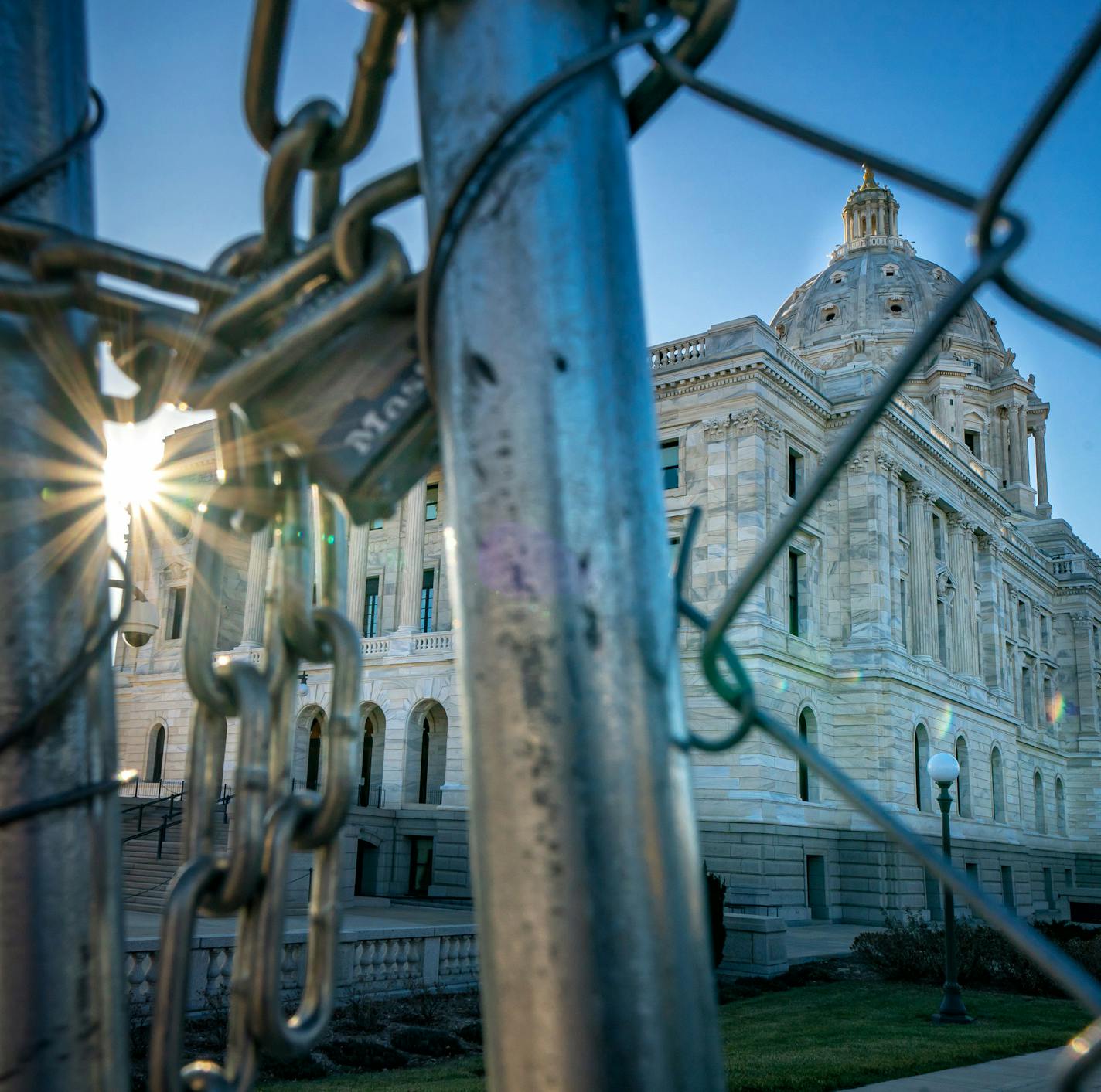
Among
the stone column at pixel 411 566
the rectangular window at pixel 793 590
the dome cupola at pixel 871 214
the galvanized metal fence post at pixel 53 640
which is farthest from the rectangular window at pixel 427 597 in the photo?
the dome cupola at pixel 871 214

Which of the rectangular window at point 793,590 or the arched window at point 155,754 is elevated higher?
the rectangular window at point 793,590

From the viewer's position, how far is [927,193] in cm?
138

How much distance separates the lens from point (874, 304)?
80000 mm

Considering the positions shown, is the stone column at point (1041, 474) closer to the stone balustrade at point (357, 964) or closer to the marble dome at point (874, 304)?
the marble dome at point (874, 304)

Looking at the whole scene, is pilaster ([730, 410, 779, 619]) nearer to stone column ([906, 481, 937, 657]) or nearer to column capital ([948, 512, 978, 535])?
stone column ([906, 481, 937, 657])

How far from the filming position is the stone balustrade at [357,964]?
1244cm

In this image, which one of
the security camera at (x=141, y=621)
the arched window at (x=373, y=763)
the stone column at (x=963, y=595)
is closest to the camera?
the security camera at (x=141, y=621)

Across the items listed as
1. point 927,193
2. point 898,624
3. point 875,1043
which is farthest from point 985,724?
point 927,193

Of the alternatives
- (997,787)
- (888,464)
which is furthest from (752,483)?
(997,787)

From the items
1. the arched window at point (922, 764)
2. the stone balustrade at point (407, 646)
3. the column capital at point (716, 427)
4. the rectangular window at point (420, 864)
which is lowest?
the rectangular window at point (420, 864)

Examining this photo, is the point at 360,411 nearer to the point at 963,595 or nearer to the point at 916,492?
the point at 916,492

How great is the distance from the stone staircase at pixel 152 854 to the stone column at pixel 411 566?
12.3 metres

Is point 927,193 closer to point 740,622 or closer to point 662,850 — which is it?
point 662,850

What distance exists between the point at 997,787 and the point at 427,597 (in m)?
26.8
